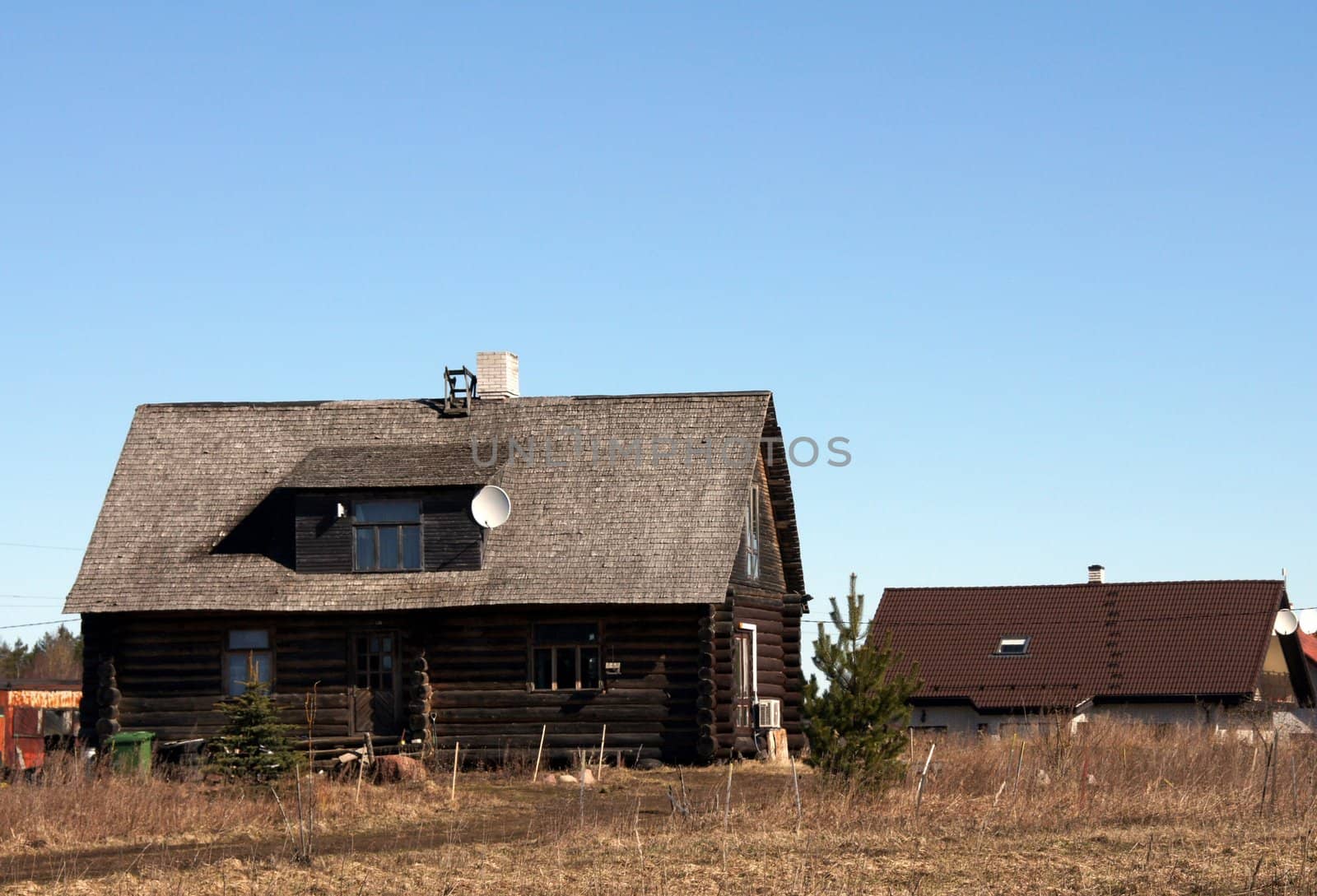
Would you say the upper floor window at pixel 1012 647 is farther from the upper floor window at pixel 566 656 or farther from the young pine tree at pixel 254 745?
the young pine tree at pixel 254 745

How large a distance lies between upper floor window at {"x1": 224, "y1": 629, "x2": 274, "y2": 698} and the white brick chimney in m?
6.92

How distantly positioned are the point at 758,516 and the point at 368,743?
8.81 m

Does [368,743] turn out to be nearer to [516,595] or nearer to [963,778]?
[516,595]

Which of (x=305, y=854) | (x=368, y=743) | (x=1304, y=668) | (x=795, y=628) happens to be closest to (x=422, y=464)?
(x=368, y=743)

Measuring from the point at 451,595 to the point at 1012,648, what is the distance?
867 inches

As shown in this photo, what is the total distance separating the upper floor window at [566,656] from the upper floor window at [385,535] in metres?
2.64

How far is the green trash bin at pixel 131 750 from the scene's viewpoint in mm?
29219

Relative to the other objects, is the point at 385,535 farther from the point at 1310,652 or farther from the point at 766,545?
the point at 1310,652

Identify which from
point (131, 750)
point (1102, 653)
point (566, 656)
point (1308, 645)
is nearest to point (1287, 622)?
point (1102, 653)

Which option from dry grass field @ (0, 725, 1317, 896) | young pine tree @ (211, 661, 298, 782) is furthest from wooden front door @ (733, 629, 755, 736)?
young pine tree @ (211, 661, 298, 782)

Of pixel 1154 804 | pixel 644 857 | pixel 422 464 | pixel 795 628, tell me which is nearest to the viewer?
pixel 644 857

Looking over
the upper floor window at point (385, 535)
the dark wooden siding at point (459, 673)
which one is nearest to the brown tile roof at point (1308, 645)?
the dark wooden siding at point (459, 673)

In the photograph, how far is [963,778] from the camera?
82.7ft

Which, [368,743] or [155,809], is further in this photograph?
[368,743]
